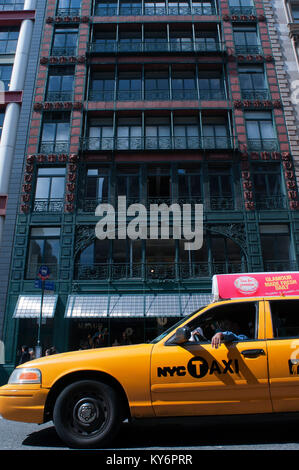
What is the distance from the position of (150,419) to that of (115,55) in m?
23.2

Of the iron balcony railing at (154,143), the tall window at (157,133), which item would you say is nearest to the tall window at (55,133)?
the iron balcony railing at (154,143)

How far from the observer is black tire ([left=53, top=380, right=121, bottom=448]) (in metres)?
4.06

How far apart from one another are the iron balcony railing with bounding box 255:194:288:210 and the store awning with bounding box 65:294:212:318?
20.5 ft

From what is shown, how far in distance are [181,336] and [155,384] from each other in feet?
2.31

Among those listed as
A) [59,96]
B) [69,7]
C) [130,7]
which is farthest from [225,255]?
[69,7]

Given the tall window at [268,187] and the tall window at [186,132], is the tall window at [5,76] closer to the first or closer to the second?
the tall window at [186,132]

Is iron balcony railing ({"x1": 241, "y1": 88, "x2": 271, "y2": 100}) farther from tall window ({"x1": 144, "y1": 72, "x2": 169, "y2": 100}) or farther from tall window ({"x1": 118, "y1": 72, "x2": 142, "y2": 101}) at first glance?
tall window ({"x1": 118, "y1": 72, "x2": 142, "y2": 101})

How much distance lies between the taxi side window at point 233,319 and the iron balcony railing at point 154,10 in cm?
2508

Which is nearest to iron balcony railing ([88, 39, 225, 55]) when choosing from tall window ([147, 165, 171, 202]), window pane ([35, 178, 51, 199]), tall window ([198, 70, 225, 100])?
tall window ([198, 70, 225, 100])

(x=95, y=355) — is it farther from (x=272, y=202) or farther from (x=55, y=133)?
(x=55, y=133)

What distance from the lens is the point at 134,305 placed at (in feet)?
53.1

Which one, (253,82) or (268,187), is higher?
(253,82)

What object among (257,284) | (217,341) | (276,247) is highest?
(276,247)
